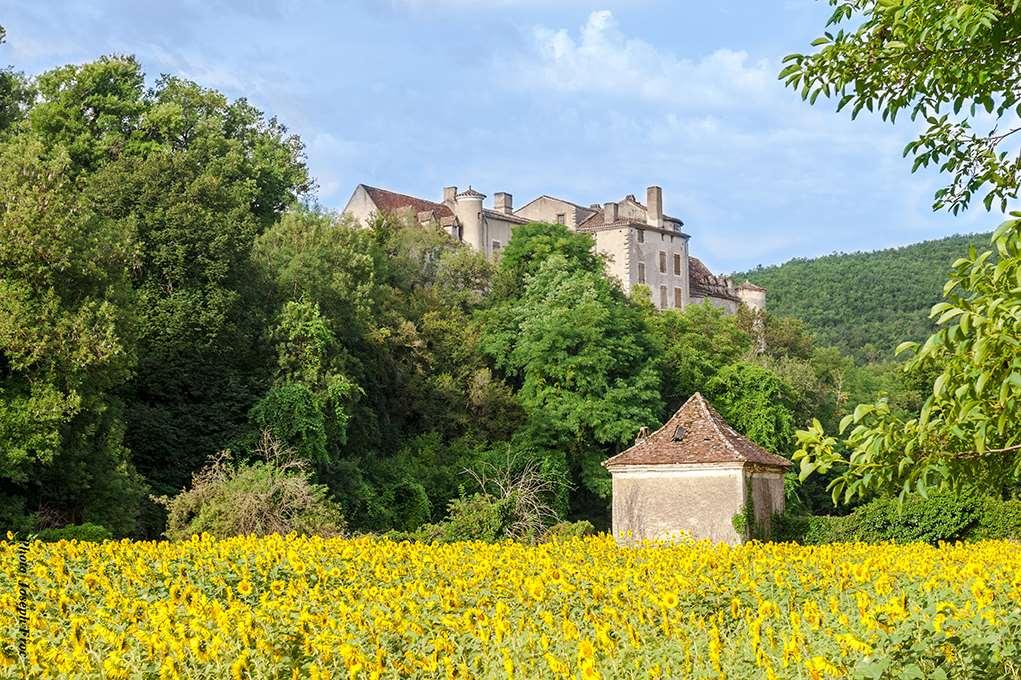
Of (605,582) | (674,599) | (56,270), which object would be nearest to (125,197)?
(56,270)

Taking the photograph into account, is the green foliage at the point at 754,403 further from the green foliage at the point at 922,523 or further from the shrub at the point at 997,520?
the shrub at the point at 997,520

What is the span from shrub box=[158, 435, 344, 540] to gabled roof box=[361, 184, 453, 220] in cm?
4210

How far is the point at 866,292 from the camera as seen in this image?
10094cm

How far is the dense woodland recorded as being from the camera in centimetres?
2959

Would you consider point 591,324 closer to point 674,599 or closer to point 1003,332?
point 674,599

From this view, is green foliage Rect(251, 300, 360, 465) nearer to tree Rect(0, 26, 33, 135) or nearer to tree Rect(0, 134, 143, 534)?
tree Rect(0, 134, 143, 534)

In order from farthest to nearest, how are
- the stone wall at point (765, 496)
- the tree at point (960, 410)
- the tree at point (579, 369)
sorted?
Result: the tree at point (579, 369) → the stone wall at point (765, 496) → the tree at point (960, 410)

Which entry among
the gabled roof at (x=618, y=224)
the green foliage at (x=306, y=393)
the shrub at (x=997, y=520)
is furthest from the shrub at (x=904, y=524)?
the gabled roof at (x=618, y=224)

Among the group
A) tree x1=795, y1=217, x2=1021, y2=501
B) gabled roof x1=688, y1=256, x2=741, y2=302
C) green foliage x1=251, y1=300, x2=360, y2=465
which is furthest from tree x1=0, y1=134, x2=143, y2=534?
gabled roof x1=688, y1=256, x2=741, y2=302

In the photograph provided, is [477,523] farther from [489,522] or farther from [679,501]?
[679,501]

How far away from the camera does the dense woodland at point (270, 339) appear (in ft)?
97.1

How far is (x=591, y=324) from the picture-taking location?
48062mm

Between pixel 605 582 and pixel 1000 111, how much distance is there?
5768 mm

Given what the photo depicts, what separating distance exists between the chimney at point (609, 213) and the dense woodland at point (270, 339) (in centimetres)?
1980
